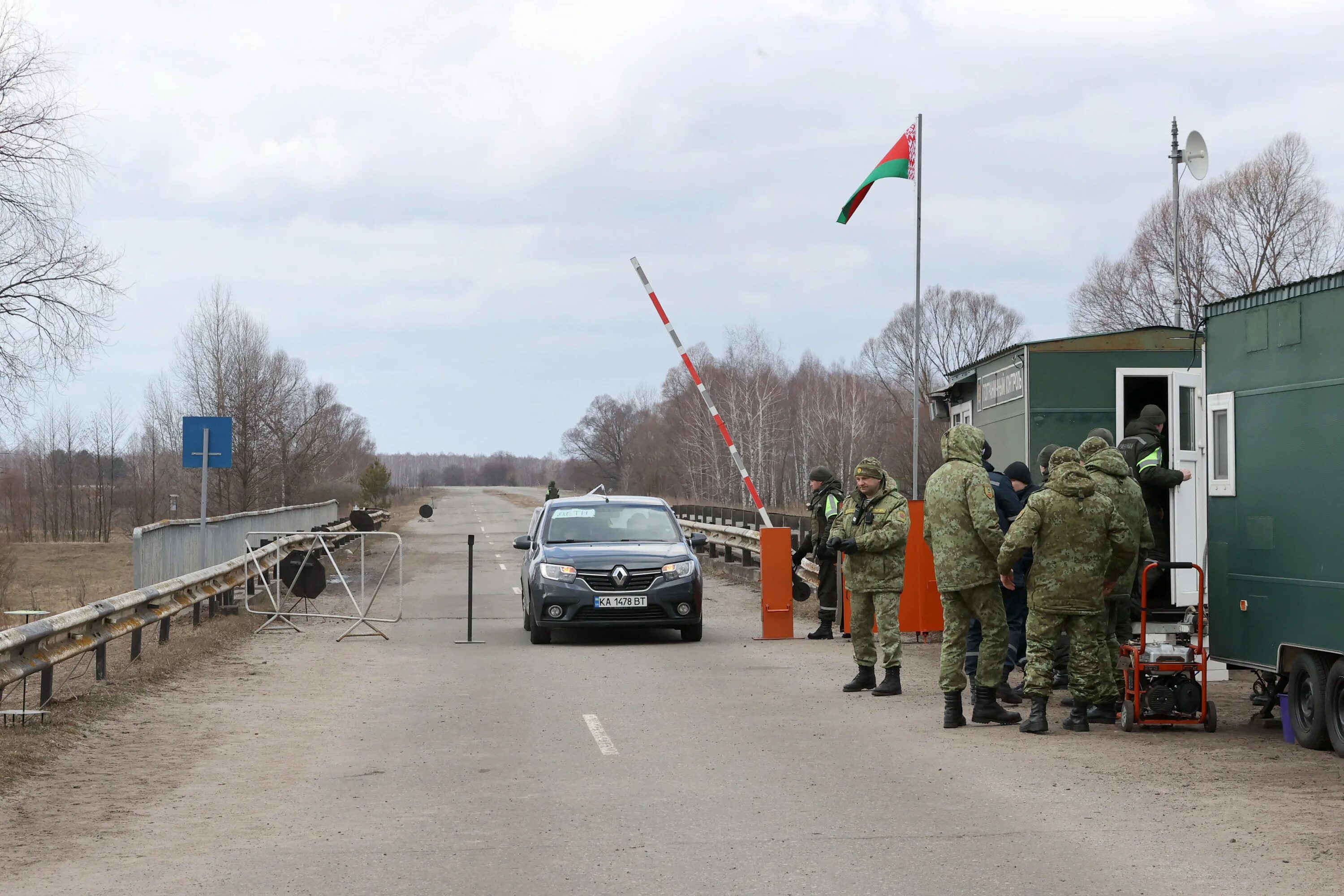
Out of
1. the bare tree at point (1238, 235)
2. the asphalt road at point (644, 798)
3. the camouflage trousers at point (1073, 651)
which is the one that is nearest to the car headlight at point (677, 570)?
the asphalt road at point (644, 798)

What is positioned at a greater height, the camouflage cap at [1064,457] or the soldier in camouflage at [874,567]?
the camouflage cap at [1064,457]

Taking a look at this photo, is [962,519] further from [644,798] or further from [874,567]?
[644,798]

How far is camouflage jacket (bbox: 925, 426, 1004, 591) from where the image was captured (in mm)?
9430

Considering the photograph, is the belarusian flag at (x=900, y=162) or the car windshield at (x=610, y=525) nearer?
the car windshield at (x=610, y=525)

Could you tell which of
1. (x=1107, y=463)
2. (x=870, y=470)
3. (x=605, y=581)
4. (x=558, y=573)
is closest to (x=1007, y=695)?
(x=870, y=470)

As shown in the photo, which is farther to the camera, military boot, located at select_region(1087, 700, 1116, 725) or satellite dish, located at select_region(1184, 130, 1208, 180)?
satellite dish, located at select_region(1184, 130, 1208, 180)

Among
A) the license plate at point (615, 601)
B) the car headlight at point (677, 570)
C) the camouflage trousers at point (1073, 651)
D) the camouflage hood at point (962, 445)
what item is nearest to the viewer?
the camouflage trousers at point (1073, 651)

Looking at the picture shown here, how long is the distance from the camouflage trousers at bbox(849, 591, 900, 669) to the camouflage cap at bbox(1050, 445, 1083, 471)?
241 cm

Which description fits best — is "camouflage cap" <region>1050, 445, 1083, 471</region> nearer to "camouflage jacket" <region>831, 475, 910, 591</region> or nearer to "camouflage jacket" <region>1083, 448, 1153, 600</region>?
"camouflage jacket" <region>1083, 448, 1153, 600</region>

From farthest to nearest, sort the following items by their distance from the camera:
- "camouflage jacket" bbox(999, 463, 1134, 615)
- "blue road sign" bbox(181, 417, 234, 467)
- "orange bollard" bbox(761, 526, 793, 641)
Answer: "blue road sign" bbox(181, 417, 234, 467) → "orange bollard" bbox(761, 526, 793, 641) → "camouflage jacket" bbox(999, 463, 1134, 615)

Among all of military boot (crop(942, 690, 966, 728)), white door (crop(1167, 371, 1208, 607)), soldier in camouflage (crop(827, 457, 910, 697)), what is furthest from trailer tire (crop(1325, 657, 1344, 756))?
soldier in camouflage (crop(827, 457, 910, 697))

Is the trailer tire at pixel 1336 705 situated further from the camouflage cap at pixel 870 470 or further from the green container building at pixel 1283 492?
the camouflage cap at pixel 870 470

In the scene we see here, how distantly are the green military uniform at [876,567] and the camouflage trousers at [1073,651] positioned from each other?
1859mm

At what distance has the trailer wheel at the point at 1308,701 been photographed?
8203mm
